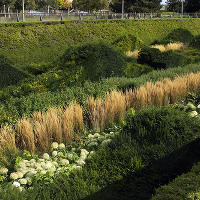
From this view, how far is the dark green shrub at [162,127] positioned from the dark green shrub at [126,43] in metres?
14.2

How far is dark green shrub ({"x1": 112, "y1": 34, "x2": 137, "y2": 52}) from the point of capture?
18.9 metres

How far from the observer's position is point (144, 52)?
48.1ft

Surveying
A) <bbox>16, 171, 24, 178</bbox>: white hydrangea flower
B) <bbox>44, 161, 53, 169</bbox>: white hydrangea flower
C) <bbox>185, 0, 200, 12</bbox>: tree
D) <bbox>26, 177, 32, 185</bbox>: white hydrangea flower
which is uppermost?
<bbox>185, 0, 200, 12</bbox>: tree

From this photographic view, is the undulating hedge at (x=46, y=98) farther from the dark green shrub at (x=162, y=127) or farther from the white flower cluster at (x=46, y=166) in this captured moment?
the dark green shrub at (x=162, y=127)

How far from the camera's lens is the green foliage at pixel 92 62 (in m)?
9.62

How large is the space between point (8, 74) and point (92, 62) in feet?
13.6

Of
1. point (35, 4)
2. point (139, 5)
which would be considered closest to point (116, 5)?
point (139, 5)

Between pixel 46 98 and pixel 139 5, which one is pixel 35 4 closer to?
pixel 139 5

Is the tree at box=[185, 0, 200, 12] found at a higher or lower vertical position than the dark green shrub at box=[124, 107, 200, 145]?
higher

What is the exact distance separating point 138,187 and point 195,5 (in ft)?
225

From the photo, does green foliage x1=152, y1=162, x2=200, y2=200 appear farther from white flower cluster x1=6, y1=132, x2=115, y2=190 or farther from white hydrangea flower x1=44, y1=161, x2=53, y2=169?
white hydrangea flower x1=44, y1=161, x2=53, y2=169

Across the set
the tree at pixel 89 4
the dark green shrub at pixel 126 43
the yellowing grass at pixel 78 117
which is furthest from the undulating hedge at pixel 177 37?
the tree at pixel 89 4

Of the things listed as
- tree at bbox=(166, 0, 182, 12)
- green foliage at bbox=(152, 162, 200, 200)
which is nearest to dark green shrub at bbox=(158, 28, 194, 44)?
green foliage at bbox=(152, 162, 200, 200)

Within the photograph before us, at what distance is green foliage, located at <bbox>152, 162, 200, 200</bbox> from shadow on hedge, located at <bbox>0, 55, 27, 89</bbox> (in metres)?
10.0
